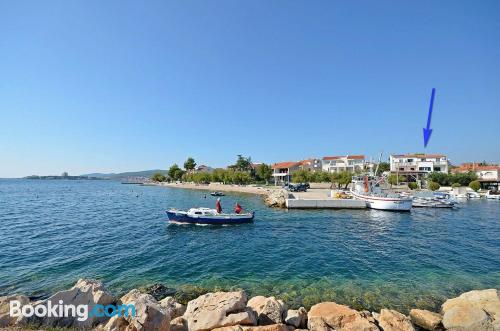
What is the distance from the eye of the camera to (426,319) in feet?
36.3

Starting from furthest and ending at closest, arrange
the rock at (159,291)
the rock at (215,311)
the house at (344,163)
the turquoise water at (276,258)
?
the house at (344,163), the turquoise water at (276,258), the rock at (159,291), the rock at (215,311)

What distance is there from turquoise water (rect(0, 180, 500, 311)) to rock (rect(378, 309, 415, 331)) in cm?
232

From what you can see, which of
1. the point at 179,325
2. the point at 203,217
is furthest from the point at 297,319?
the point at 203,217

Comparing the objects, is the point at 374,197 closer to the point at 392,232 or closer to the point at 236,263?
the point at 392,232

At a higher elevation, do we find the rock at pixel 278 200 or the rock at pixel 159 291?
the rock at pixel 278 200

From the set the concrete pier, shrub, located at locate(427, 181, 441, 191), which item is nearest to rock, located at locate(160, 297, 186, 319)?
the concrete pier

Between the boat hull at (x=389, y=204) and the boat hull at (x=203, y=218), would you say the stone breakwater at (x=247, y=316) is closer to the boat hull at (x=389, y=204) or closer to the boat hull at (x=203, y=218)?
the boat hull at (x=203, y=218)

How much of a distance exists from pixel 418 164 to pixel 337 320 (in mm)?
113692

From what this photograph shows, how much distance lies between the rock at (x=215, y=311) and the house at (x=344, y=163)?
109856mm

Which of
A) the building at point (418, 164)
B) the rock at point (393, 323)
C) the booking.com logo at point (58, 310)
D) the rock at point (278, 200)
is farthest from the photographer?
the building at point (418, 164)

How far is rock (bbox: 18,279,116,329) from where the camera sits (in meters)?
9.49

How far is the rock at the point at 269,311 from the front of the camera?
10117 millimetres

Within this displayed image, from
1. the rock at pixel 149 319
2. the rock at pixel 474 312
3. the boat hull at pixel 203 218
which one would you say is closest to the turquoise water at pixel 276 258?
the boat hull at pixel 203 218

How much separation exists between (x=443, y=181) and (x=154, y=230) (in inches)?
3652
